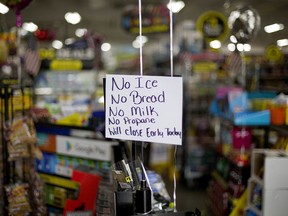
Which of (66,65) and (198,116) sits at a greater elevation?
(66,65)

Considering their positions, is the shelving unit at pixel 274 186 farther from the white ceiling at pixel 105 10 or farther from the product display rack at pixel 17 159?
the white ceiling at pixel 105 10

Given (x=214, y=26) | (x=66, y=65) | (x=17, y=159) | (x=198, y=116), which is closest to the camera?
(x=17, y=159)

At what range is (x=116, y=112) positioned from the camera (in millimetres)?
2189

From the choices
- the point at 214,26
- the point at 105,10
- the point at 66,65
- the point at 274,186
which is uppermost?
the point at 105,10

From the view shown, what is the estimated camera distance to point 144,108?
217cm

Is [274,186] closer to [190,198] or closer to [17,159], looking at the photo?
[17,159]

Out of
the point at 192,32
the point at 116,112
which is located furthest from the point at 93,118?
the point at 192,32

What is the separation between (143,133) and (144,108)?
15 cm

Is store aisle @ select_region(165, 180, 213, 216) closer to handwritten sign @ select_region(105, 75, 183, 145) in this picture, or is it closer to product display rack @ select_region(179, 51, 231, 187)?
product display rack @ select_region(179, 51, 231, 187)

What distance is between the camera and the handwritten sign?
2.13 meters

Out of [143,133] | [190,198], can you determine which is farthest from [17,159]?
[190,198]

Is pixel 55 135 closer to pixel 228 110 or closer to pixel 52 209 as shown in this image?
pixel 52 209

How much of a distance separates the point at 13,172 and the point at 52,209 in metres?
1.04

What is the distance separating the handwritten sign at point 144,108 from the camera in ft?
7.00
